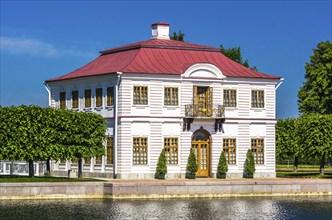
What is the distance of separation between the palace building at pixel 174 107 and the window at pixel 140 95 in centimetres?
7

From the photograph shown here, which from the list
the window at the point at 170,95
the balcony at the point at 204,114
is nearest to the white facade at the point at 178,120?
the balcony at the point at 204,114

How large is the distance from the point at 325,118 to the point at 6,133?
79.9ft

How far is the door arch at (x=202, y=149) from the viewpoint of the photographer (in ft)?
239

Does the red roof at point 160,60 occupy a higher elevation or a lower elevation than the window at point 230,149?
higher

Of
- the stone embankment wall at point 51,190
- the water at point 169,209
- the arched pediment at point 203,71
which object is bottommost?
the water at point 169,209

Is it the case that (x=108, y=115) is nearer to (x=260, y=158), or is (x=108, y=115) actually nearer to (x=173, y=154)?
(x=173, y=154)

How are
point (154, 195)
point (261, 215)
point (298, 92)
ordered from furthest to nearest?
point (298, 92), point (154, 195), point (261, 215)

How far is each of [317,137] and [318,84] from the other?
78.4 feet

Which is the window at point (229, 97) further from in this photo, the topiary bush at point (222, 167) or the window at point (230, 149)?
the topiary bush at point (222, 167)

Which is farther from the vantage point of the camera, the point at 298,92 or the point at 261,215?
the point at 298,92

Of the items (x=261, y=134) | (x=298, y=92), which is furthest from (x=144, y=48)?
(x=298, y=92)

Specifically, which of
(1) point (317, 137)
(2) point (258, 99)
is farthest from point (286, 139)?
(2) point (258, 99)

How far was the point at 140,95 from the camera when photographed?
70688 millimetres

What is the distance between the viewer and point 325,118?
7781 centimetres
